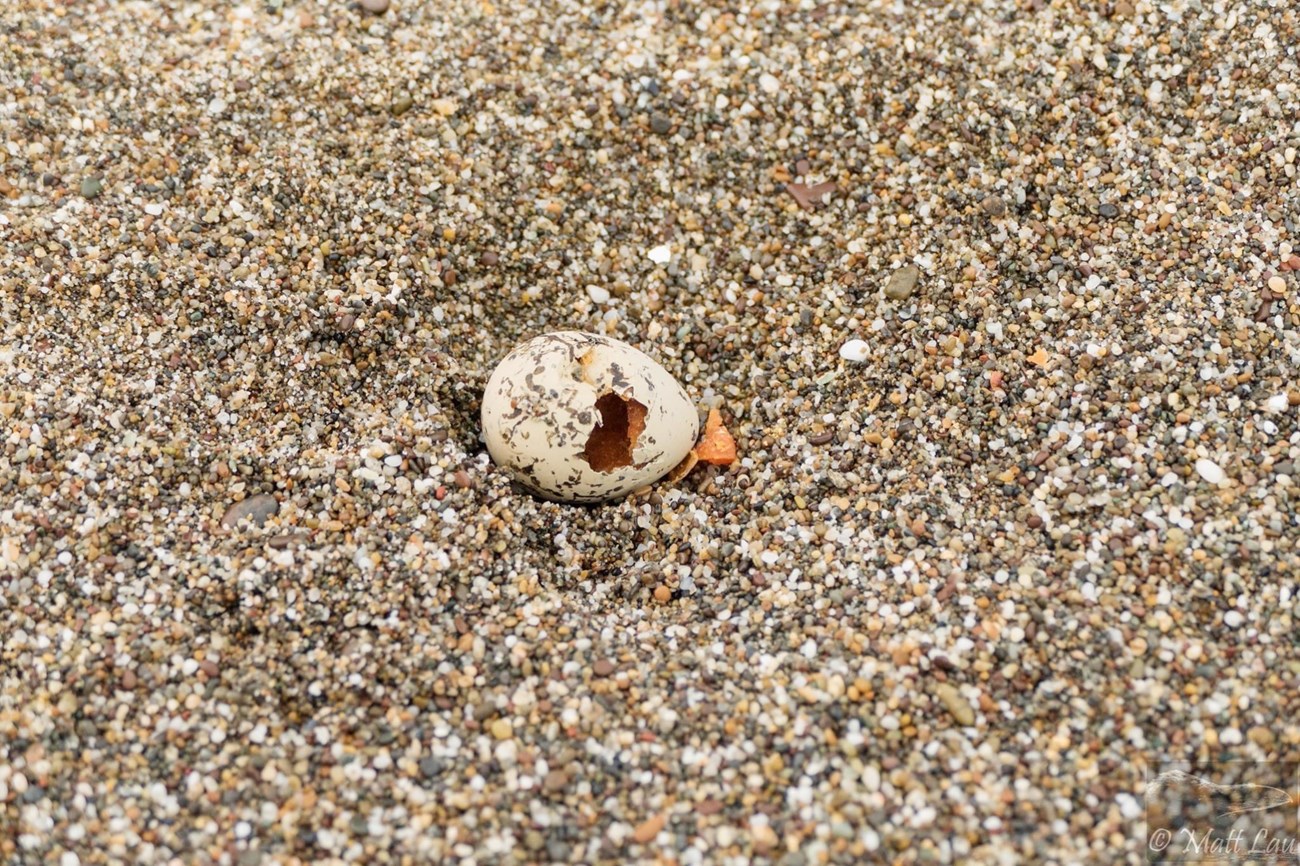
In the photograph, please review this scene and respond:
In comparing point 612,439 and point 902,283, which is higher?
point 902,283

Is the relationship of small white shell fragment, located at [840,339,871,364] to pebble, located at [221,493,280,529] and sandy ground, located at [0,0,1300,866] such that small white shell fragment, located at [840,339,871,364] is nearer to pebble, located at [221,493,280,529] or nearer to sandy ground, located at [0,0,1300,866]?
sandy ground, located at [0,0,1300,866]

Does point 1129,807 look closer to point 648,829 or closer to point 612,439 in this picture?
point 648,829

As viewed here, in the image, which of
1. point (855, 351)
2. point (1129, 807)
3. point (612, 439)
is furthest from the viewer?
point (855, 351)

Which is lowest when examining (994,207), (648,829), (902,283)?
(648,829)

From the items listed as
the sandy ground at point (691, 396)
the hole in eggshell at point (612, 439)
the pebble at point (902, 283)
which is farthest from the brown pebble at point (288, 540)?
the pebble at point (902, 283)

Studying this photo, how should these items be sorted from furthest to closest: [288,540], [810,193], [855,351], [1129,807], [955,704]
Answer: [810,193]
[855,351]
[288,540]
[955,704]
[1129,807]

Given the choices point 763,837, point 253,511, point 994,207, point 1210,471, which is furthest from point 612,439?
point 1210,471

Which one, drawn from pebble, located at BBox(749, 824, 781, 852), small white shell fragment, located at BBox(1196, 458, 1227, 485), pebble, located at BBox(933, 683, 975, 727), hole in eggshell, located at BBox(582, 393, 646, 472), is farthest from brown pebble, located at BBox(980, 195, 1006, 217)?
pebble, located at BBox(749, 824, 781, 852)

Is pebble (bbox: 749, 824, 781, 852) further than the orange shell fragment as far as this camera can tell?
No
